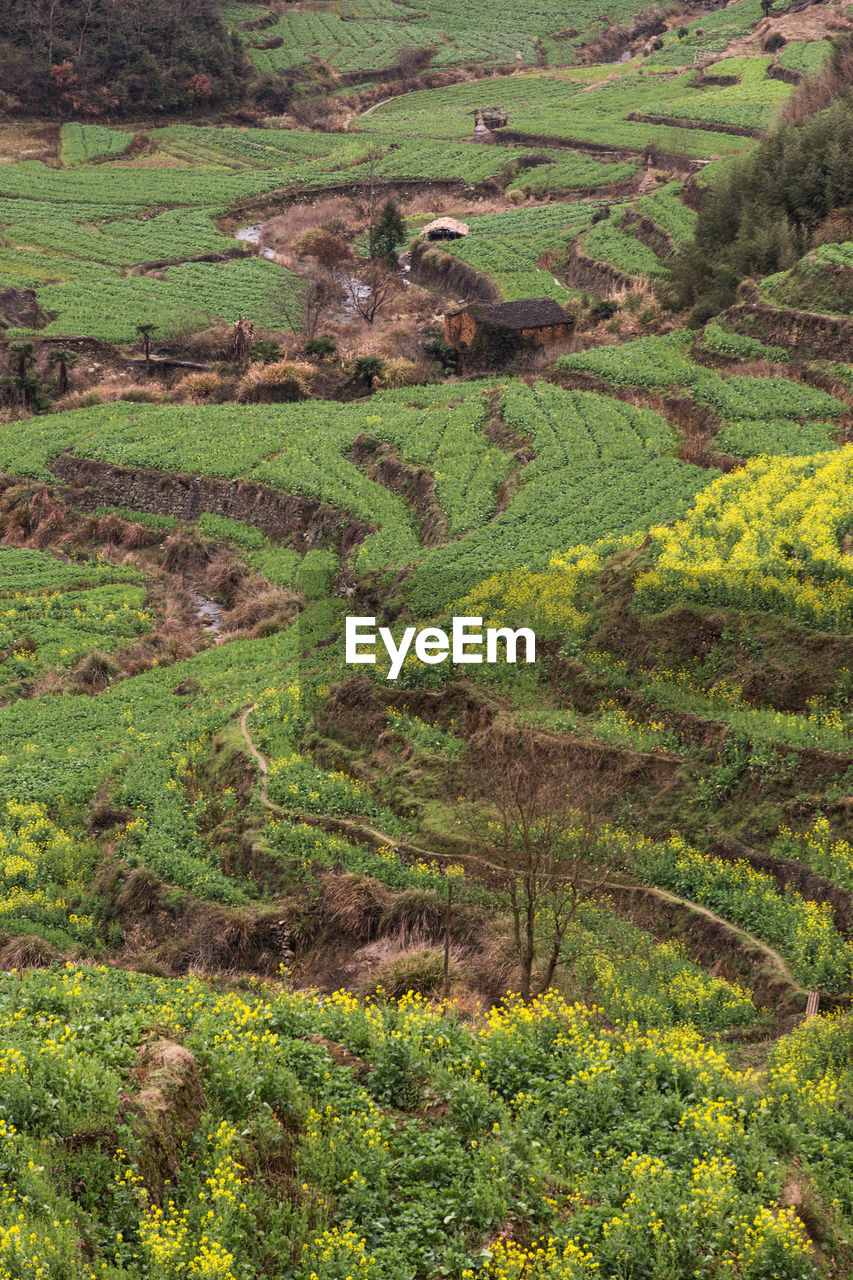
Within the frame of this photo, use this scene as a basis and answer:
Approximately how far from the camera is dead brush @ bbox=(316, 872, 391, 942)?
866 inches

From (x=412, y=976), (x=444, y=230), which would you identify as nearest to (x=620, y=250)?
(x=444, y=230)

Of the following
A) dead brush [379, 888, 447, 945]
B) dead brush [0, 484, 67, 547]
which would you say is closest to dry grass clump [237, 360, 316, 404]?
dead brush [0, 484, 67, 547]

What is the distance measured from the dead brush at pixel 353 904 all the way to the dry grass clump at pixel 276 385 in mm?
39986

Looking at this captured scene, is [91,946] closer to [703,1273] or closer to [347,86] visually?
[703,1273]

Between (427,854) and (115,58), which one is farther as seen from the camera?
(115,58)

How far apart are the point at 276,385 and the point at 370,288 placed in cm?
2289

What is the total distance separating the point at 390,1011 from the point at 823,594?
13952mm

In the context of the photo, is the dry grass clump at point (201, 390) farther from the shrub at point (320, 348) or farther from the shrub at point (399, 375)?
the shrub at point (399, 375)

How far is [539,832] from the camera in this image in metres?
18.8

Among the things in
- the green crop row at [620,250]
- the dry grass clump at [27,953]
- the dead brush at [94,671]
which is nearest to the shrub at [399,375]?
the green crop row at [620,250]

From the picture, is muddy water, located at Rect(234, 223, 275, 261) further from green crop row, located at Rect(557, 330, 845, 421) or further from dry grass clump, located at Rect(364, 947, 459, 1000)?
dry grass clump, located at Rect(364, 947, 459, 1000)

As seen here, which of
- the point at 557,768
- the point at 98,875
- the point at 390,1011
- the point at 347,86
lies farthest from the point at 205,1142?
the point at 347,86

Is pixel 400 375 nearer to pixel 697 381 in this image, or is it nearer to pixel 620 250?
pixel 697 381

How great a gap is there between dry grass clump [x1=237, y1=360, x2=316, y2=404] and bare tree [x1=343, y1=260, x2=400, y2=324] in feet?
39.9
